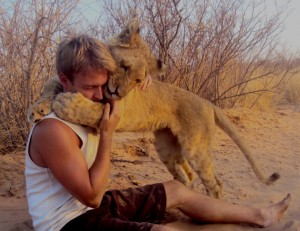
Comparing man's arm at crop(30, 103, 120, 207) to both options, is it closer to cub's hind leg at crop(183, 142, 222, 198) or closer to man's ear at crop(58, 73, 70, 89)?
man's ear at crop(58, 73, 70, 89)

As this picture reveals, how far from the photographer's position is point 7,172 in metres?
5.03

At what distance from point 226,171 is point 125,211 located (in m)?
2.93

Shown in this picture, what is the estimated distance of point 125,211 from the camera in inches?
129

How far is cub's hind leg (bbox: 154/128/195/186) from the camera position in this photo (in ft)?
15.1

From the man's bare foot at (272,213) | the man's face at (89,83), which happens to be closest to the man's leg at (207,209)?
the man's bare foot at (272,213)

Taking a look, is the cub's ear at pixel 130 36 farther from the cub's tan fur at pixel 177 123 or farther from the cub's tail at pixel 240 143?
the cub's tail at pixel 240 143

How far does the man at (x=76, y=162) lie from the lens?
2.51 metres

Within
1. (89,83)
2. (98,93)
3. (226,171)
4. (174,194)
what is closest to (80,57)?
(89,83)

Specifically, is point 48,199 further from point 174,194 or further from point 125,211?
point 174,194

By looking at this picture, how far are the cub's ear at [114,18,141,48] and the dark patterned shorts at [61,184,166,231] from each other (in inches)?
50.4

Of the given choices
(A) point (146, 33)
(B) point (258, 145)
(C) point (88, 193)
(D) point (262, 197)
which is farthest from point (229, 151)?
(C) point (88, 193)

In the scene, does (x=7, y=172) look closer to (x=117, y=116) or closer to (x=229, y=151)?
(x=117, y=116)

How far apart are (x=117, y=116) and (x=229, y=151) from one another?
14.0 ft

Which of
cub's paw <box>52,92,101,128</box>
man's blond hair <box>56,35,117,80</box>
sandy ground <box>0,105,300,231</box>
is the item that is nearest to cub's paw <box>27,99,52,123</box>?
cub's paw <box>52,92,101,128</box>
